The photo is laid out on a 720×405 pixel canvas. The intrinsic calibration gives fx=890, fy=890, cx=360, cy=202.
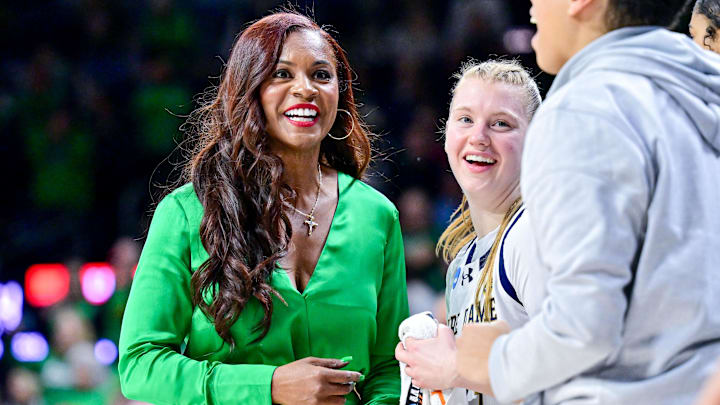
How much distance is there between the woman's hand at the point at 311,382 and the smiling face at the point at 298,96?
2.03 feet

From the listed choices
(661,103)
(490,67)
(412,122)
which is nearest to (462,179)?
(490,67)

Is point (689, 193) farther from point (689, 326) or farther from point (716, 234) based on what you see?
point (689, 326)

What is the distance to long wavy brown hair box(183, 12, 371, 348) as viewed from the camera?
226cm

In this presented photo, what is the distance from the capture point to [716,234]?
1382mm

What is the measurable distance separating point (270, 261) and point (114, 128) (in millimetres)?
3774

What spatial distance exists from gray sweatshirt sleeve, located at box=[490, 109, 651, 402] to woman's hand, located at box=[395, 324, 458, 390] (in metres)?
0.33

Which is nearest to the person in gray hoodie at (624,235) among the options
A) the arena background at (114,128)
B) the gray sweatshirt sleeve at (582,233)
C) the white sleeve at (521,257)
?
the gray sweatshirt sleeve at (582,233)

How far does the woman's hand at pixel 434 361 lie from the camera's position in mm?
1717

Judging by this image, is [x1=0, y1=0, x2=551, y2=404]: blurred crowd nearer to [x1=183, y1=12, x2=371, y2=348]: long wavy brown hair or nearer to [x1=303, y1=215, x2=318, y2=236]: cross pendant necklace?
[x1=303, y1=215, x2=318, y2=236]: cross pendant necklace

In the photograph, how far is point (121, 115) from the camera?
19.2 feet

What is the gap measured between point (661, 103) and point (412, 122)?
158 inches

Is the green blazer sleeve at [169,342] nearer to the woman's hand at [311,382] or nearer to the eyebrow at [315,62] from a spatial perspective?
the woman's hand at [311,382]

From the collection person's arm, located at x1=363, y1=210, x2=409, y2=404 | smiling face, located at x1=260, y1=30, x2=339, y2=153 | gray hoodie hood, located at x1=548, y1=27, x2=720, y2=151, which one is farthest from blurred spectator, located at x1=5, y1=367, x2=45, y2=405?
gray hoodie hood, located at x1=548, y1=27, x2=720, y2=151

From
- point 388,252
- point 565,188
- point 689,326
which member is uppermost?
point 565,188
